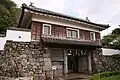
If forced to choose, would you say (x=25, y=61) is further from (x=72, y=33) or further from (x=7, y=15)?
(x=7, y=15)

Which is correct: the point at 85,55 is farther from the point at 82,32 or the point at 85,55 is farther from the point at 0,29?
the point at 0,29

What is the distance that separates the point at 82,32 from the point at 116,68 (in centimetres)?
610

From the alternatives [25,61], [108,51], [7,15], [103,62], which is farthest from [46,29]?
[7,15]

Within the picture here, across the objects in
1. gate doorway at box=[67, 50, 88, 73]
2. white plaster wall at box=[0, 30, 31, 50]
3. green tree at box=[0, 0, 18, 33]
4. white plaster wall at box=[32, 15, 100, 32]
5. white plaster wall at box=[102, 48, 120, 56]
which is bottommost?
gate doorway at box=[67, 50, 88, 73]

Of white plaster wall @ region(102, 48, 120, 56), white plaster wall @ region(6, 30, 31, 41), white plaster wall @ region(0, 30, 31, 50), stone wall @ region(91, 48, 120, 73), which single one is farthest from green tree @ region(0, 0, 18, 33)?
white plaster wall @ region(102, 48, 120, 56)

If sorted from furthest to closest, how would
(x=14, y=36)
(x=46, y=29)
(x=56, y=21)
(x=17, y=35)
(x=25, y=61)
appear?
1. (x=56, y=21)
2. (x=46, y=29)
3. (x=17, y=35)
4. (x=14, y=36)
5. (x=25, y=61)

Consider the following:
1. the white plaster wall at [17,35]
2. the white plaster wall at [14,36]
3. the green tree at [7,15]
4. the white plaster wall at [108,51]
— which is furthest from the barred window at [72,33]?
the green tree at [7,15]

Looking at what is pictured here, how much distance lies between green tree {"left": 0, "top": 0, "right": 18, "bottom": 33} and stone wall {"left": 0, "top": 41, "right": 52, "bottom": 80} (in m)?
11.8

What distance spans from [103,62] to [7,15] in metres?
17.8

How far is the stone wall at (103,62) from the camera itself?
13.2 m

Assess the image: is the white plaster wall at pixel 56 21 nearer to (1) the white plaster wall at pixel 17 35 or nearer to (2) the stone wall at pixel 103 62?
(1) the white plaster wall at pixel 17 35

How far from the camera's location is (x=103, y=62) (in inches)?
537

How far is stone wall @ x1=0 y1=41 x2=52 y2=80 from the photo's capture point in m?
8.78

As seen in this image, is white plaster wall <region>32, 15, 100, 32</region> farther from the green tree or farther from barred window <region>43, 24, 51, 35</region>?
the green tree
